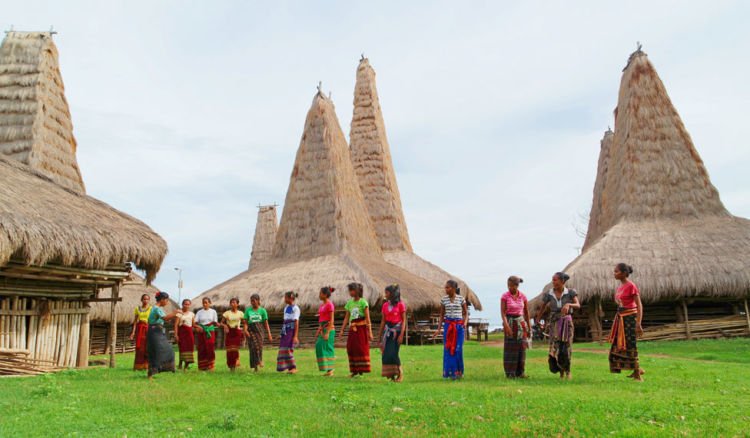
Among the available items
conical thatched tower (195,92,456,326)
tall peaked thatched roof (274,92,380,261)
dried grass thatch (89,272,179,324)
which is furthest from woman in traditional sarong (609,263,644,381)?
tall peaked thatched roof (274,92,380,261)

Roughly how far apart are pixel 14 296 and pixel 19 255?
1.42m

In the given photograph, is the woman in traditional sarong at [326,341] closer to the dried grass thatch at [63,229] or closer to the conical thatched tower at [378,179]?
the dried grass thatch at [63,229]

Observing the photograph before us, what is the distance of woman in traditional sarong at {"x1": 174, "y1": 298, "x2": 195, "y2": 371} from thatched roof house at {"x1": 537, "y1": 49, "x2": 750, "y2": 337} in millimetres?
12841

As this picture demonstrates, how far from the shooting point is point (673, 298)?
803 inches

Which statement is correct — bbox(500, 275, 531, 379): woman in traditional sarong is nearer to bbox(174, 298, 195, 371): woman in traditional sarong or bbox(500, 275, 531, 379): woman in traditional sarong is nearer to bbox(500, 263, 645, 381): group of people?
bbox(500, 263, 645, 381): group of people

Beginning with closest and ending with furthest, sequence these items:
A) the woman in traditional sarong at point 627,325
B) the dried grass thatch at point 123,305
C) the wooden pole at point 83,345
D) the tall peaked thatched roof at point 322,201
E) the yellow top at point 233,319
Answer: the woman in traditional sarong at point 627,325 → the yellow top at point 233,319 → the wooden pole at point 83,345 → the dried grass thatch at point 123,305 → the tall peaked thatched roof at point 322,201

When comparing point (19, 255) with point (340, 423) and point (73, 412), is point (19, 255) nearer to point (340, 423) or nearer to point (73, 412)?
point (73, 412)

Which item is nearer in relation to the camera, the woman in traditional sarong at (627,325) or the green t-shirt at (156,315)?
the woman in traditional sarong at (627,325)

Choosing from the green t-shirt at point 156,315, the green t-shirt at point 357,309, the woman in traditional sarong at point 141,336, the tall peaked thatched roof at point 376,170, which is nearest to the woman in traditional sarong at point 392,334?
the green t-shirt at point 357,309

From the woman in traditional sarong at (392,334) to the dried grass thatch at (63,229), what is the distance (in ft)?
21.7

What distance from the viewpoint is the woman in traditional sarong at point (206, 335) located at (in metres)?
11.7

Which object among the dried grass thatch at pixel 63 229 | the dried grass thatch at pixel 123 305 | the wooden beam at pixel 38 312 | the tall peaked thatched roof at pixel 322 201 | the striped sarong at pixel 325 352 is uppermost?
the tall peaked thatched roof at pixel 322 201

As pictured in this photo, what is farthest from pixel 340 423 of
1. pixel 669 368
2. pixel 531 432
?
pixel 669 368

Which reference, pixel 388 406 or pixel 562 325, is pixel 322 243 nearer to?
pixel 562 325
